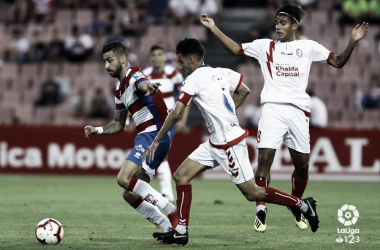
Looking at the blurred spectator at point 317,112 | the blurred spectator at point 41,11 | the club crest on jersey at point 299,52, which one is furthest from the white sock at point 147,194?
the blurred spectator at point 41,11

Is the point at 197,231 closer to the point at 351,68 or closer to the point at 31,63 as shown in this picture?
the point at 351,68

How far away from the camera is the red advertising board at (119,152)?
596 inches

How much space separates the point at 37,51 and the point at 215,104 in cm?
1482

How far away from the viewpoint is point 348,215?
8.73 metres

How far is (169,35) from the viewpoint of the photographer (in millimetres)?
19891

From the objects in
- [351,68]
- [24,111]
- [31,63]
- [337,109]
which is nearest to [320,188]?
[337,109]

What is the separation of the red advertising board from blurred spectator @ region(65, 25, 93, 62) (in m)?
4.22

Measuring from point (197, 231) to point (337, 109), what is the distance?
1063 centimetres

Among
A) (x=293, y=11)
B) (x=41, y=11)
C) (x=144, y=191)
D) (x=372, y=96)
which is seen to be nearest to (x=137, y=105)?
(x=144, y=191)

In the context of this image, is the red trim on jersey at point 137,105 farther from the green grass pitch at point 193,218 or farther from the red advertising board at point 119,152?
the red advertising board at point 119,152

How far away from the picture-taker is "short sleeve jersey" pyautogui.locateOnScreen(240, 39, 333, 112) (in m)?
7.19

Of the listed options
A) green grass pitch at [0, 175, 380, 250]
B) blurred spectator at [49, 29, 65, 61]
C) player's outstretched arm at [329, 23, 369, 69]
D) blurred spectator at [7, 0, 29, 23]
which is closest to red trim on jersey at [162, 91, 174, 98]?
green grass pitch at [0, 175, 380, 250]

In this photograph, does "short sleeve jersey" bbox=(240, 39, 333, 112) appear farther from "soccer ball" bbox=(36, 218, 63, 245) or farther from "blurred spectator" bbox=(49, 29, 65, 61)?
"blurred spectator" bbox=(49, 29, 65, 61)

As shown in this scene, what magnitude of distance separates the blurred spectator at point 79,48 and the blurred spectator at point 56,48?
269 mm
